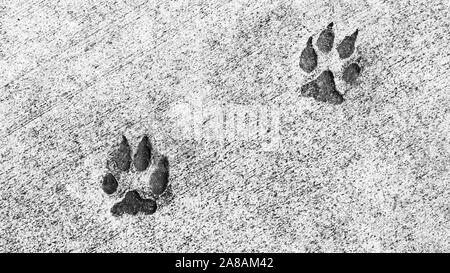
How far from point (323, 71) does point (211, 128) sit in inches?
24.9

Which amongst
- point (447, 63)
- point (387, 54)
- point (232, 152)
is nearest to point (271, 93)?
point (232, 152)

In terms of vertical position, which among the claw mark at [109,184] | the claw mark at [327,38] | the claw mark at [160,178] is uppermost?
the claw mark at [327,38]

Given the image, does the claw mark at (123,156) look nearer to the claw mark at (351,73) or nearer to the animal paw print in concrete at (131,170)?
the animal paw print in concrete at (131,170)

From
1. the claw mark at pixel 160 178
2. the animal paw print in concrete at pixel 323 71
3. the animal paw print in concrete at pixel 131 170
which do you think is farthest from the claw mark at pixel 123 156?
the animal paw print in concrete at pixel 323 71

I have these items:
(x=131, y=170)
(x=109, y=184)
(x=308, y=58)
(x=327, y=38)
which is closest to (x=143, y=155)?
(x=131, y=170)

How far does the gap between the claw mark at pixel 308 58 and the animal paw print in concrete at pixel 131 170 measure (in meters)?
0.85

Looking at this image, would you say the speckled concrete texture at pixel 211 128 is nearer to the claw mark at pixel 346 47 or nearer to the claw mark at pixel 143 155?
the claw mark at pixel 143 155

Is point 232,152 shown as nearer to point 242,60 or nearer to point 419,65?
point 242,60

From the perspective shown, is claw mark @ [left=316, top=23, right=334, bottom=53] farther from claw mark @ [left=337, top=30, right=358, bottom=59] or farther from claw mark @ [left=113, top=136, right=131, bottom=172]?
claw mark @ [left=113, top=136, right=131, bottom=172]

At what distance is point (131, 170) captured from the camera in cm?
207

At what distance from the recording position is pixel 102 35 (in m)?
2.10

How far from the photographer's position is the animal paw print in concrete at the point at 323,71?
2.05m

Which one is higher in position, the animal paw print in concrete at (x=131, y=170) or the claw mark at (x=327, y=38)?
the claw mark at (x=327, y=38)

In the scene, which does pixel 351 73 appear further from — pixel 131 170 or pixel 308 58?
pixel 131 170
